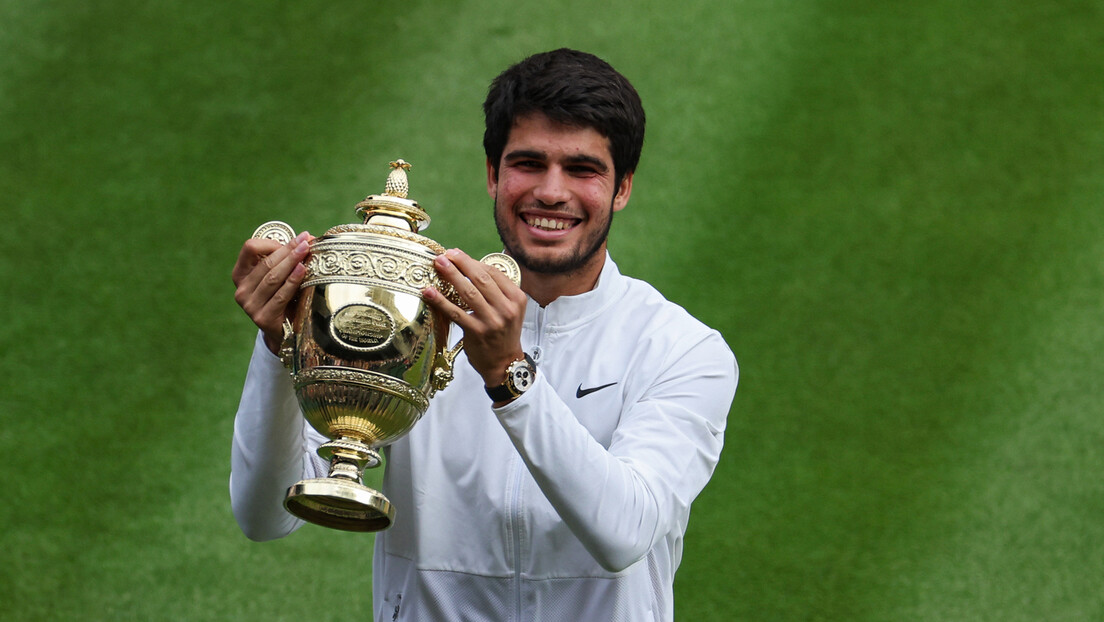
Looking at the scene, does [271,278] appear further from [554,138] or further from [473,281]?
[554,138]

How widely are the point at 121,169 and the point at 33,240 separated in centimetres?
41

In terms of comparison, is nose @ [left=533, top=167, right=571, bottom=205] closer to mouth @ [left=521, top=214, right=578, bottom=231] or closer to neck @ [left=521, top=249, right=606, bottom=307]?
mouth @ [left=521, top=214, right=578, bottom=231]

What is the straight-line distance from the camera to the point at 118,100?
4.88 meters

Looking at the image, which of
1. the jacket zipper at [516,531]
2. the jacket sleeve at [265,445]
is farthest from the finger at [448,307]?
the jacket zipper at [516,531]

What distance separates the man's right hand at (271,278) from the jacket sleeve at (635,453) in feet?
1.37

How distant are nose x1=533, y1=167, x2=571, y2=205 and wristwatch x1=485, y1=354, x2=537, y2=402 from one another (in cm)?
53

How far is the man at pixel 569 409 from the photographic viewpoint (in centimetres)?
248

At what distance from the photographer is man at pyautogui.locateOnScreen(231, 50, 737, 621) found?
8.13ft

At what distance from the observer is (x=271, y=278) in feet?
7.27

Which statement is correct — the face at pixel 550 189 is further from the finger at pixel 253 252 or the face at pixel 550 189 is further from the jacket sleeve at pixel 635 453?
the finger at pixel 253 252

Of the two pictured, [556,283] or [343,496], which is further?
[556,283]

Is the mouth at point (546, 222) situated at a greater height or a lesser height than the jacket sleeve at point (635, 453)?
greater

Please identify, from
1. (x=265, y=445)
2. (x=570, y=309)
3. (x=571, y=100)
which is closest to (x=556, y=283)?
(x=570, y=309)

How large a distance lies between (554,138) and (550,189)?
12cm
